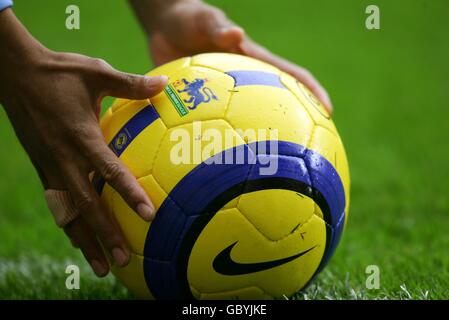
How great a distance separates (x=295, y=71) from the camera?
9.84 feet

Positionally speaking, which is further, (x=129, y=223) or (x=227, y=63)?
(x=227, y=63)

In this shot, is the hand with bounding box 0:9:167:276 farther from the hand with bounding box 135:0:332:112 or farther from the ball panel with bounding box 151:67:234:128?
the hand with bounding box 135:0:332:112

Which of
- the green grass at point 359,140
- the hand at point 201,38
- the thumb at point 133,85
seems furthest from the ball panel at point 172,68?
the green grass at point 359,140

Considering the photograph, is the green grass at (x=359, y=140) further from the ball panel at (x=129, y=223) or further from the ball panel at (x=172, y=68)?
the ball panel at (x=172, y=68)

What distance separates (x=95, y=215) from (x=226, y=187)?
0.52 meters

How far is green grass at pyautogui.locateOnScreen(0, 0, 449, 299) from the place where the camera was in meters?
3.00

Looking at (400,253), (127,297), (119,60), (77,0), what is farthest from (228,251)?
(77,0)

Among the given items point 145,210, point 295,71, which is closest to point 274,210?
point 145,210

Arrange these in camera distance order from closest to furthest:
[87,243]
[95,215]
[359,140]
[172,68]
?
[95,215], [87,243], [172,68], [359,140]

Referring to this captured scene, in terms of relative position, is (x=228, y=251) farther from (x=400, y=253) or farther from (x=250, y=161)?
(x=400, y=253)

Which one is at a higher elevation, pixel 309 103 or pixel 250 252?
pixel 309 103

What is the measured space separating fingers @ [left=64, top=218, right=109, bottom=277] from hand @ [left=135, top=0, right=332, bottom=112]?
1217 mm

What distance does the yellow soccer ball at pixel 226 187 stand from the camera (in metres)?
2.20

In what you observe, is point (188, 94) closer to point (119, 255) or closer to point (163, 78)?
point (163, 78)
